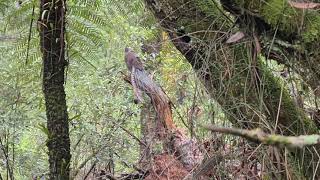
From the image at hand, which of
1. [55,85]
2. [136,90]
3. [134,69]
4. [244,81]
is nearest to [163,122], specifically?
[136,90]

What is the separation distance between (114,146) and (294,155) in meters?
1.93

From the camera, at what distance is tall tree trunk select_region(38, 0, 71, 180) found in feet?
6.72

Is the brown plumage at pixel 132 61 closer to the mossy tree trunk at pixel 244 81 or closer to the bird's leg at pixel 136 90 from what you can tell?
the bird's leg at pixel 136 90

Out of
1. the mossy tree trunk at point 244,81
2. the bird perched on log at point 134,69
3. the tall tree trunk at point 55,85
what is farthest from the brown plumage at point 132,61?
the mossy tree trunk at point 244,81

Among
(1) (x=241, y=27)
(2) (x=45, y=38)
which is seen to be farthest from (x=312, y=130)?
(2) (x=45, y=38)

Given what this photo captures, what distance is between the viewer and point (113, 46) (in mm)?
5035

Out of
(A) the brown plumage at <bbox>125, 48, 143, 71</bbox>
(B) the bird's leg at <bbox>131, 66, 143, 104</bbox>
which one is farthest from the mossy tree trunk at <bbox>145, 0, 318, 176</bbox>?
(A) the brown plumage at <bbox>125, 48, 143, 71</bbox>

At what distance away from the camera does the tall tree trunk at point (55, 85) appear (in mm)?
2047

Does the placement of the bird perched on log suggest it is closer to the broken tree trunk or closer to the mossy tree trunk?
the broken tree trunk

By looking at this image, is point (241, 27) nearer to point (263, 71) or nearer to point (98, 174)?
point (263, 71)

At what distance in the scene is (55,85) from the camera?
206cm

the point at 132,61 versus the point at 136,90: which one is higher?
the point at 132,61

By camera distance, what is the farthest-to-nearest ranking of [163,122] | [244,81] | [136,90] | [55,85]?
[163,122] < [136,90] < [55,85] < [244,81]

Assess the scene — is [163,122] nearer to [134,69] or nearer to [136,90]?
[136,90]
